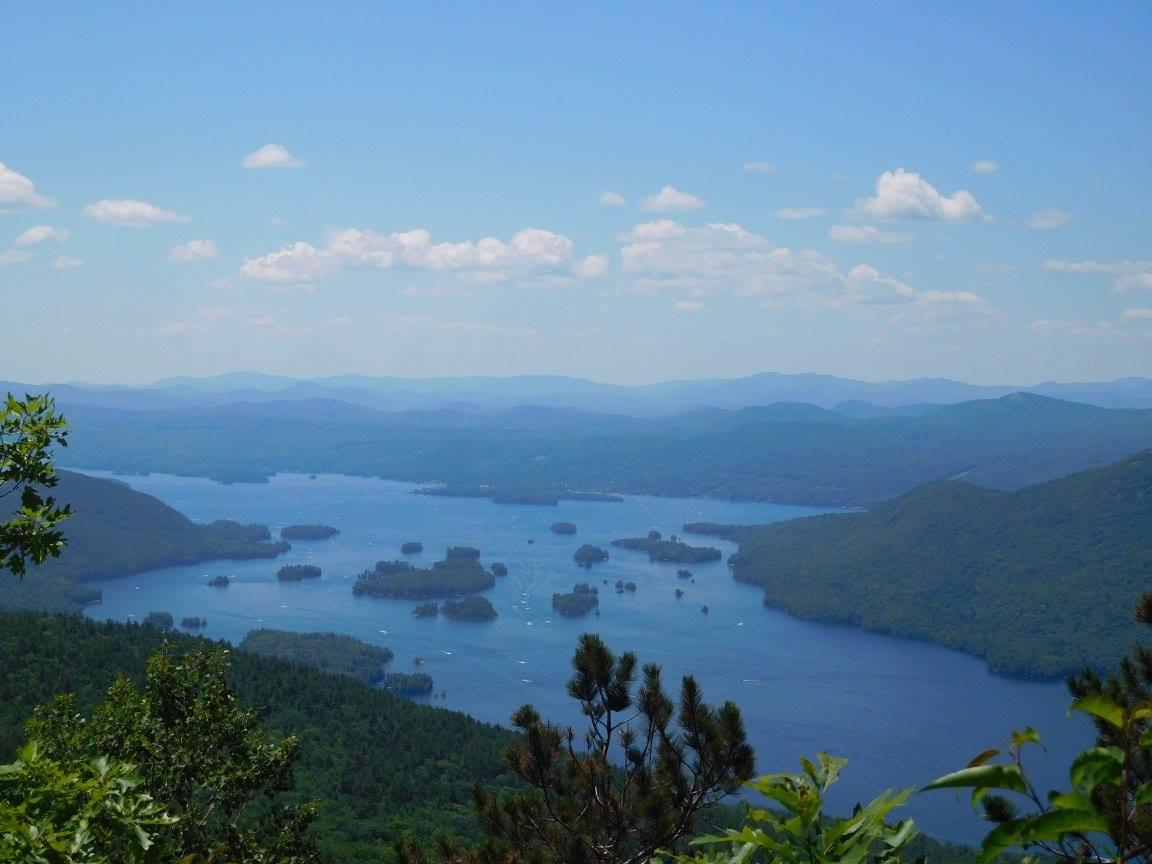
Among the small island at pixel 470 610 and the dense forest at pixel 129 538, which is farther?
the dense forest at pixel 129 538

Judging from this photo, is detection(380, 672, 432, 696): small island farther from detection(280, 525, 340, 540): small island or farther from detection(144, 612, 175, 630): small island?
detection(280, 525, 340, 540): small island

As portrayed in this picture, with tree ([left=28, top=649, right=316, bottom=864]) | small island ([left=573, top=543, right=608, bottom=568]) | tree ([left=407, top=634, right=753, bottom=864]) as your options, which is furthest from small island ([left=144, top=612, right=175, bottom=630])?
tree ([left=407, top=634, right=753, bottom=864])

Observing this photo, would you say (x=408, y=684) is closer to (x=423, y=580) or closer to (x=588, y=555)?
(x=423, y=580)

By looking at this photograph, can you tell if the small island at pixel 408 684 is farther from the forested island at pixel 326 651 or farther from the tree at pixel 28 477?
the tree at pixel 28 477

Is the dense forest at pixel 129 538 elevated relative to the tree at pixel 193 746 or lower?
lower

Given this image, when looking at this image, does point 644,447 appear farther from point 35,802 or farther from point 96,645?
point 35,802

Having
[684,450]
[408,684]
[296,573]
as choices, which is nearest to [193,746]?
[408,684]

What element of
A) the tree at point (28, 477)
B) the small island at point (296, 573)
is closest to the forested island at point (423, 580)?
the small island at point (296, 573)

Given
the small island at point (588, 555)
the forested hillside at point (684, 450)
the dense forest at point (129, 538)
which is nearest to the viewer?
the dense forest at point (129, 538)
